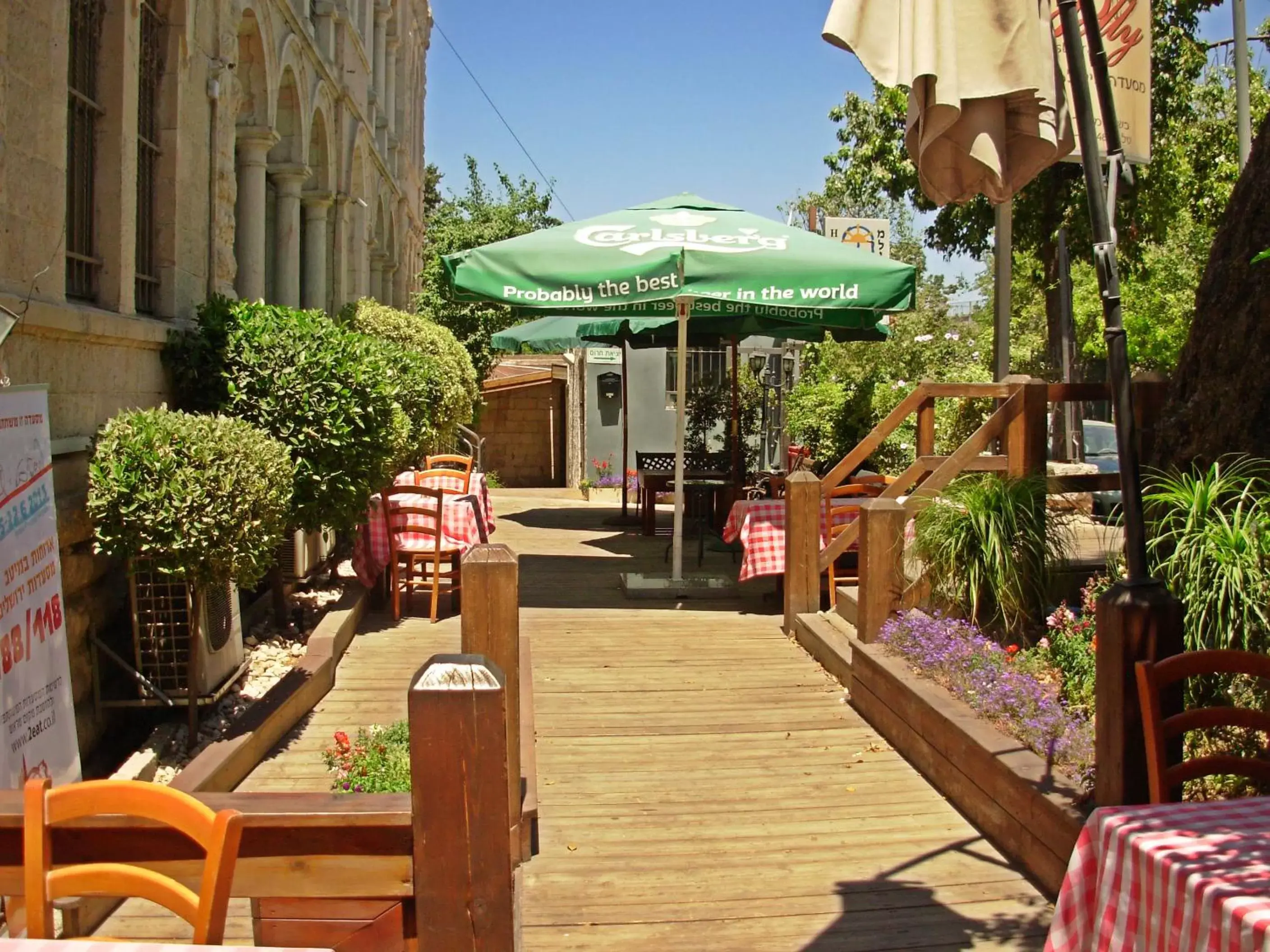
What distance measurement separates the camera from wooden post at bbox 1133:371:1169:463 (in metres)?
6.19

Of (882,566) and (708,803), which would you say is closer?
(708,803)

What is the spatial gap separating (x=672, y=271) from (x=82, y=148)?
3.91 metres

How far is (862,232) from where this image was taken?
19.1 meters

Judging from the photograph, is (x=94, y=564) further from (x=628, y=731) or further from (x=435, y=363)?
(x=435, y=363)

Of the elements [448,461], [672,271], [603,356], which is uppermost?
[603,356]

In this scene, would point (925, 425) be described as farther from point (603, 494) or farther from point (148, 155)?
point (603, 494)

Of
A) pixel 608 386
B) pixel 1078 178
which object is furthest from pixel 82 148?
pixel 608 386

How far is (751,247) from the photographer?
28.7 feet

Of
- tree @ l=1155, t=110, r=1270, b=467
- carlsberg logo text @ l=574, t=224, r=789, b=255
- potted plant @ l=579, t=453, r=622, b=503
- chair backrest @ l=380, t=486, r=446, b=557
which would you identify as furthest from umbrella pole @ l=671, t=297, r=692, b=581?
potted plant @ l=579, t=453, r=622, b=503

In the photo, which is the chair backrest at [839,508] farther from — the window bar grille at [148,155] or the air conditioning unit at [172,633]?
the window bar grille at [148,155]

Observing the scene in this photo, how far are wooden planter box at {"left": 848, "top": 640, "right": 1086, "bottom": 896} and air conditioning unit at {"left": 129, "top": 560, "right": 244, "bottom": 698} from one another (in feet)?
10.9

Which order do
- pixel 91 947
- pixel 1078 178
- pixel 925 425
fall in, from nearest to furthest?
pixel 91 947 < pixel 925 425 < pixel 1078 178

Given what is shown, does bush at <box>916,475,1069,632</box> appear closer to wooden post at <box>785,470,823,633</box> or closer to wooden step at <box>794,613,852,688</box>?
wooden step at <box>794,613,852,688</box>

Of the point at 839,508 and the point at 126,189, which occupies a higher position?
the point at 126,189
